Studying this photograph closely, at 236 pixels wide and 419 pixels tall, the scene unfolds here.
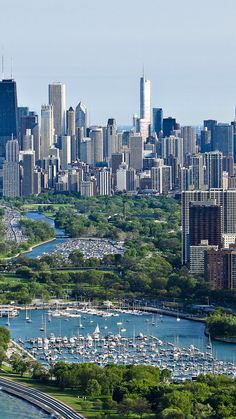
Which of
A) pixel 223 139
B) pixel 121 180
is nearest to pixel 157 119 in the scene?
pixel 223 139

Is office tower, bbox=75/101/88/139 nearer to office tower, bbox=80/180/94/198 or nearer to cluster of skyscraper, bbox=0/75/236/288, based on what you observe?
cluster of skyscraper, bbox=0/75/236/288

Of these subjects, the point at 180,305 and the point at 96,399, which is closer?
the point at 96,399

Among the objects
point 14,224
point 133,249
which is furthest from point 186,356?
point 14,224

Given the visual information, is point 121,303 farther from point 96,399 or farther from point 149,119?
point 149,119

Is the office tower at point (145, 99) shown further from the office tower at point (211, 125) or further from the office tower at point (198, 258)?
the office tower at point (198, 258)

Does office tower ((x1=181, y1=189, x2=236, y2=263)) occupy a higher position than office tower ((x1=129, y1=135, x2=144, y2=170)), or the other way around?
office tower ((x1=129, y1=135, x2=144, y2=170))

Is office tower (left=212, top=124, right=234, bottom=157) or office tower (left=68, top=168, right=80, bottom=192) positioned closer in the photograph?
office tower (left=68, top=168, right=80, bottom=192)

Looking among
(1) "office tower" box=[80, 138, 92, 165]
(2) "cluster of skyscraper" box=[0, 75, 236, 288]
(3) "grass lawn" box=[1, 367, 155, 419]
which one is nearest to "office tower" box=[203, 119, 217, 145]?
(2) "cluster of skyscraper" box=[0, 75, 236, 288]
